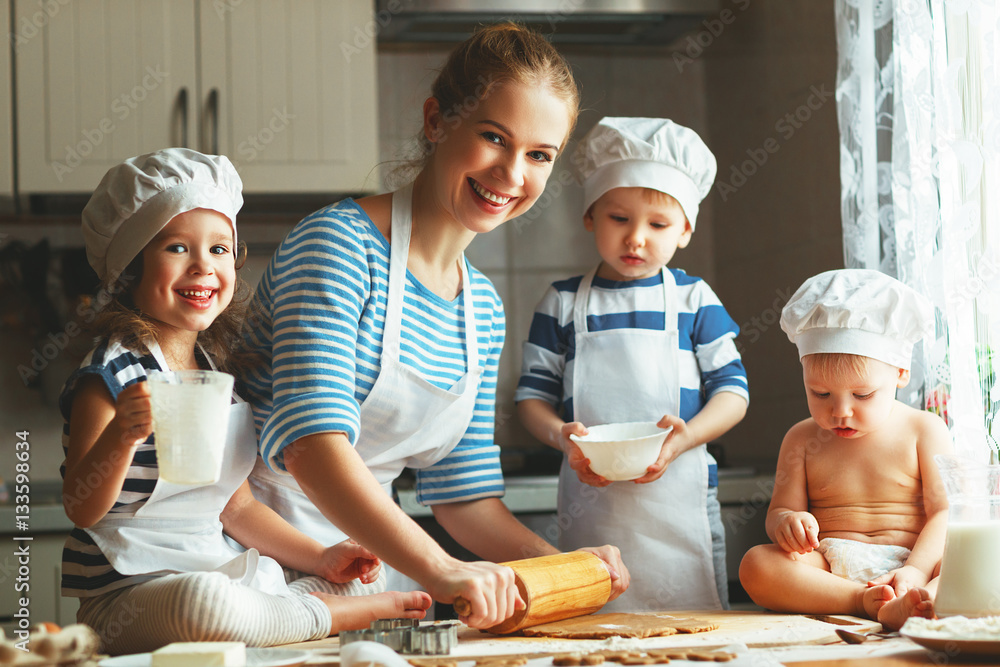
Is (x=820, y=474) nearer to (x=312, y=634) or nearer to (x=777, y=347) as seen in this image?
(x=312, y=634)

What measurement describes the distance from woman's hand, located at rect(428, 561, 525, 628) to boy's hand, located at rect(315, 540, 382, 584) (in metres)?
0.26

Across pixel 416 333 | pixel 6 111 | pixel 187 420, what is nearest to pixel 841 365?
pixel 416 333

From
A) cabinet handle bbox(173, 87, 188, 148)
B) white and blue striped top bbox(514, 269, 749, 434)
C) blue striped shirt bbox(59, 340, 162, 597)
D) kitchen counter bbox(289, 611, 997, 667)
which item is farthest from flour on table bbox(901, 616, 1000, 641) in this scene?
cabinet handle bbox(173, 87, 188, 148)

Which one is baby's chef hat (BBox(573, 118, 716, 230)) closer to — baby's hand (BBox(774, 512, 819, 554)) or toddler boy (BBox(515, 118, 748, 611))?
toddler boy (BBox(515, 118, 748, 611))

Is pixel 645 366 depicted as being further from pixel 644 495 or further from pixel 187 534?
pixel 187 534

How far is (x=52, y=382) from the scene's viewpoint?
256cm

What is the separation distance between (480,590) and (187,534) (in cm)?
42

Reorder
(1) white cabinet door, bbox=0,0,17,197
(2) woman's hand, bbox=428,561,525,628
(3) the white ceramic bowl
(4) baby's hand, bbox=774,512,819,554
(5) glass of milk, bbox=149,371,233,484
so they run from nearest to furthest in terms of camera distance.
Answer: (5) glass of milk, bbox=149,371,233,484, (2) woman's hand, bbox=428,561,525,628, (4) baby's hand, bbox=774,512,819,554, (3) the white ceramic bowl, (1) white cabinet door, bbox=0,0,17,197

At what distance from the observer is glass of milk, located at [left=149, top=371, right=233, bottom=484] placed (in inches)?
36.4

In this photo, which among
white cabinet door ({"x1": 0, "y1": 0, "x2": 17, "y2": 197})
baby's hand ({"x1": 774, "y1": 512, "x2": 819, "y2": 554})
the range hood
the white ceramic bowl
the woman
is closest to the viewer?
the woman

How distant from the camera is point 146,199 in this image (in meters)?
1.23

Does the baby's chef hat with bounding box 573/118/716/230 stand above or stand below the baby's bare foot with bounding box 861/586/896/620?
above

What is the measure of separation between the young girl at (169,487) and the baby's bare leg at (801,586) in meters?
0.46

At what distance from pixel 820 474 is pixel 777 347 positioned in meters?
1.02
